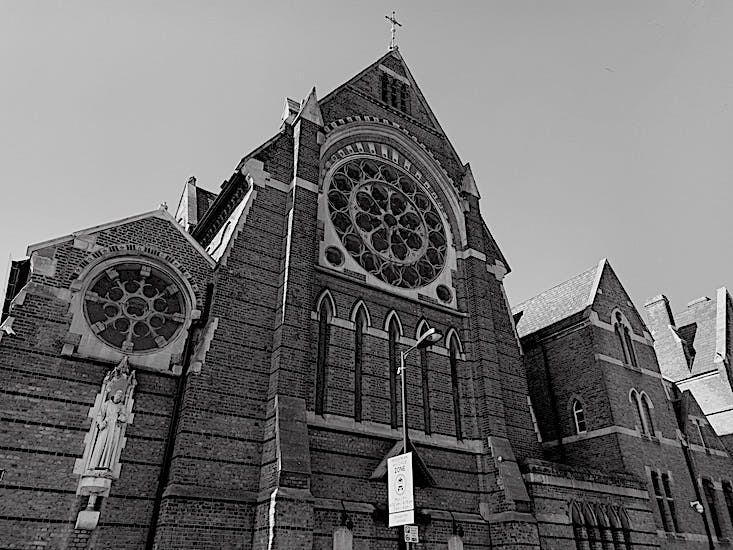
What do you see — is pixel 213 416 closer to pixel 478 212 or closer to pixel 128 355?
pixel 128 355

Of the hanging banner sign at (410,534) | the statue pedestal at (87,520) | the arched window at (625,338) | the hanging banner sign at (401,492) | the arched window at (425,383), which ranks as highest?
the arched window at (625,338)

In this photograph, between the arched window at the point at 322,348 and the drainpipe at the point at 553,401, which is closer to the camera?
the arched window at the point at 322,348

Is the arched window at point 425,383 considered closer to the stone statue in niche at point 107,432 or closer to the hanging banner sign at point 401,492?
the hanging banner sign at point 401,492

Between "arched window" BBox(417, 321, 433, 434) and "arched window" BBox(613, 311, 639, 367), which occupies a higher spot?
"arched window" BBox(613, 311, 639, 367)

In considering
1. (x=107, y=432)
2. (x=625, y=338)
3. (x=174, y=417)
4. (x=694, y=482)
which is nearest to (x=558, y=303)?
(x=625, y=338)

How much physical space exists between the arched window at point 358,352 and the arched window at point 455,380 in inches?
137

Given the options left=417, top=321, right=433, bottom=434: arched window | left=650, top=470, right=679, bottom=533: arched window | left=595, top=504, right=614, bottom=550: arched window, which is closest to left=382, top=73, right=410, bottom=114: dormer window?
left=417, top=321, right=433, bottom=434: arched window

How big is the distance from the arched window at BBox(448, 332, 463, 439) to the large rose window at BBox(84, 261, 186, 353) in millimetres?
8725

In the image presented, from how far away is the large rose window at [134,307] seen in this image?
13.4m

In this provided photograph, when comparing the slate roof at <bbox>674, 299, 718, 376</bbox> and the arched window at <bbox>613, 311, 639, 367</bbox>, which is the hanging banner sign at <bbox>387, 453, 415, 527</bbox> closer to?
the arched window at <bbox>613, 311, 639, 367</bbox>

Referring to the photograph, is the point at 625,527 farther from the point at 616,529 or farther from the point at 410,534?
the point at 410,534

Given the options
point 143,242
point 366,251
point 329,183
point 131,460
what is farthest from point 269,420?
point 329,183

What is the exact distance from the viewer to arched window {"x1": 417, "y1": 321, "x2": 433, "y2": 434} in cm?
1697

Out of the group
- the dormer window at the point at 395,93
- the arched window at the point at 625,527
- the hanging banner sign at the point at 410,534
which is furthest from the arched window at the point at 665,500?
the dormer window at the point at 395,93
